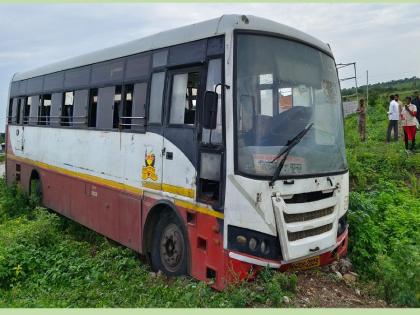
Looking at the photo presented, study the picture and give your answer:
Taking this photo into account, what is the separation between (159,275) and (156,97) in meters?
2.52

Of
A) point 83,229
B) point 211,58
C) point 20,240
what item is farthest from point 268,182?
point 83,229

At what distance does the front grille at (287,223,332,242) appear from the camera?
17.5 feet

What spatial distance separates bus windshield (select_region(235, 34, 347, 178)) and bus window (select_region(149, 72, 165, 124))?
1.66 metres

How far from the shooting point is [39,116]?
37.9ft

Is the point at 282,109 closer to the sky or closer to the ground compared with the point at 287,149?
closer to the sky

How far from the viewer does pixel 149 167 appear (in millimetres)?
6742

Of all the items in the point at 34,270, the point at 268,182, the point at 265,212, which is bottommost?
the point at 34,270

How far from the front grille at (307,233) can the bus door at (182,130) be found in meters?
1.30

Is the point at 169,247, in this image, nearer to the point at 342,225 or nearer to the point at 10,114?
the point at 342,225

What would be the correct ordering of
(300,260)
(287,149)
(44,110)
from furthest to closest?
(44,110) < (300,260) < (287,149)

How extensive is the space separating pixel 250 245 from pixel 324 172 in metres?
1.40

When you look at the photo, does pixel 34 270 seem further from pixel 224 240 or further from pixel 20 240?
pixel 224 240

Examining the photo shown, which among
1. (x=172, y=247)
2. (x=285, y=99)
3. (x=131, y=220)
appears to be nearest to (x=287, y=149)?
(x=285, y=99)

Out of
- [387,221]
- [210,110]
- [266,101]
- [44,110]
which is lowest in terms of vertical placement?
[387,221]
